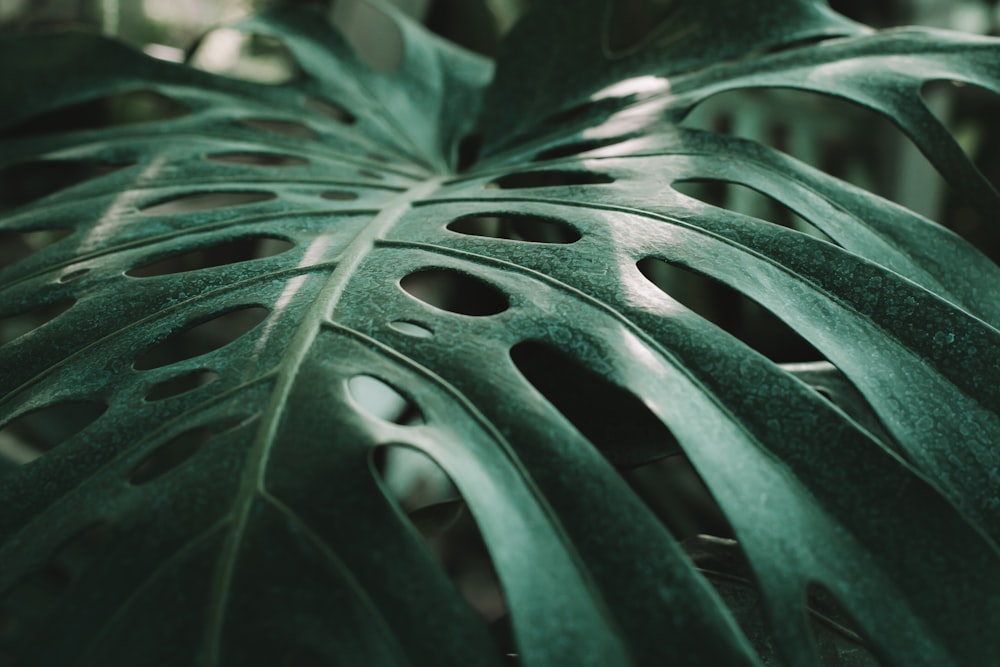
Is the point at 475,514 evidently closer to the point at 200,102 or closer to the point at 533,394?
the point at 533,394

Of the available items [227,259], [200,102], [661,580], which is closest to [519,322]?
[661,580]

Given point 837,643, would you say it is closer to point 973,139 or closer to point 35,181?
point 35,181

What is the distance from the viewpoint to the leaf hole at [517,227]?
0.55 metres

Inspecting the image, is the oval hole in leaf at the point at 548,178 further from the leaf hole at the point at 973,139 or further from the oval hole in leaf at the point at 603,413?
the leaf hole at the point at 973,139

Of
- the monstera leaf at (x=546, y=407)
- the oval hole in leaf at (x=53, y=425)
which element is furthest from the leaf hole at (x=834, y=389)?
the oval hole in leaf at (x=53, y=425)

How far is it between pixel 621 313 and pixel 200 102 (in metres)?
0.62

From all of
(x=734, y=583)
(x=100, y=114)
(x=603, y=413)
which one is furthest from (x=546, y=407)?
(x=100, y=114)

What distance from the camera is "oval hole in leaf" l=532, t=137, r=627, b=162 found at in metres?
0.67

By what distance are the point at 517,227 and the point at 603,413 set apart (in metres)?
0.36

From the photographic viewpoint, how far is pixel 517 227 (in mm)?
794

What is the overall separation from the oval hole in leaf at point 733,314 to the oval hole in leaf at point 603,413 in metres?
0.82

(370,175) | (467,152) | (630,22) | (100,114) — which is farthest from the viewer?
(630,22)

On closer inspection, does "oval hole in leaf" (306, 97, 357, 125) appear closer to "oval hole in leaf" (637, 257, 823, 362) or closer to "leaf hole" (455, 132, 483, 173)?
"leaf hole" (455, 132, 483, 173)

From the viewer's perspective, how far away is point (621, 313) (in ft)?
1.36
